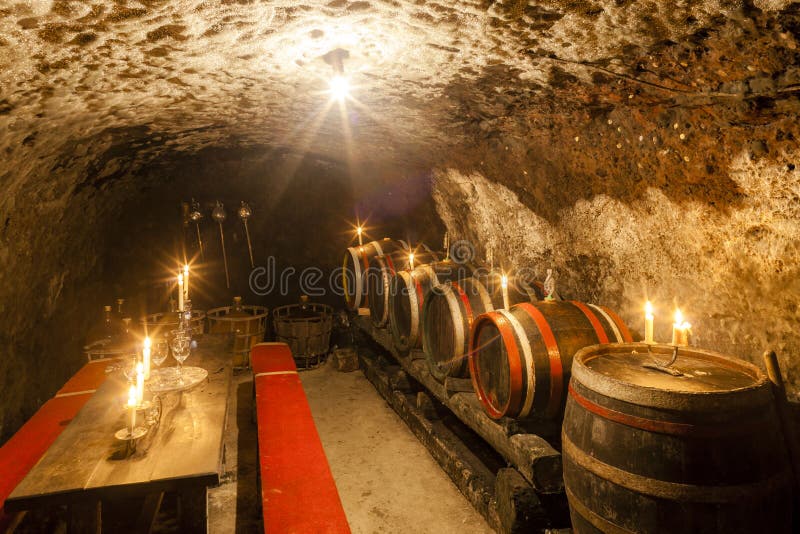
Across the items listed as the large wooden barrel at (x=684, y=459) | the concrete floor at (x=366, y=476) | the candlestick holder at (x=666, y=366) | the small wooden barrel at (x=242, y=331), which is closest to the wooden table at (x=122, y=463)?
the concrete floor at (x=366, y=476)

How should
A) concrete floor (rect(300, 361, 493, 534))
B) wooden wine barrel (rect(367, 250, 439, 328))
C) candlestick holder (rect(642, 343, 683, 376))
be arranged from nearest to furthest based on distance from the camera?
1. candlestick holder (rect(642, 343, 683, 376))
2. concrete floor (rect(300, 361, 493, 534))
3. wooden wine barrel (rect(367, 250, 439, 328))

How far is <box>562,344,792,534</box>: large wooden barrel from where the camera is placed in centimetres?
170

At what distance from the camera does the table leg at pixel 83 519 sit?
8.01 feet

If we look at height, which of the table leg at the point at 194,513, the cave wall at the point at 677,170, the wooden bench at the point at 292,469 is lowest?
the table leg at the point at 194,513

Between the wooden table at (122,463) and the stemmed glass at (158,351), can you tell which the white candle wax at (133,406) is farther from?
A: the stemmed glass at (158,351)

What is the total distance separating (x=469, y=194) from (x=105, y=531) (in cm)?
436

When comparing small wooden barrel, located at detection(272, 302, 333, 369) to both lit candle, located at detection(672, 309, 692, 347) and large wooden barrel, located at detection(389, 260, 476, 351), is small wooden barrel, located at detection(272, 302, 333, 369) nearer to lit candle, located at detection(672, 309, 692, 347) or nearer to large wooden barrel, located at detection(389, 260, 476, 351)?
large wooden barrel, located at detection(389, 260, 476, 351)

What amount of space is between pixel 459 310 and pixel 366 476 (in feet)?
5.41

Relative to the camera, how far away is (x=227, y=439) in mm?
4680

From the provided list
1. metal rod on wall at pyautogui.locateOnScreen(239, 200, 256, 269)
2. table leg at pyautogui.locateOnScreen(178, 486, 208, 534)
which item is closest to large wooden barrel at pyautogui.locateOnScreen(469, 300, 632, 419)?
table leg at pyautogui.locateOnScreen(178, 486, 208, 534)

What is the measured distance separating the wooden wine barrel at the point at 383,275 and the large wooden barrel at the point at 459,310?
1298 mm

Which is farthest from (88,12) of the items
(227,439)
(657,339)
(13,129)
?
(227,439)

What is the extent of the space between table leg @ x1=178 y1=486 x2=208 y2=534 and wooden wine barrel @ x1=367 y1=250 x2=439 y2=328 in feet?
9.26

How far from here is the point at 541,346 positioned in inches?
111
